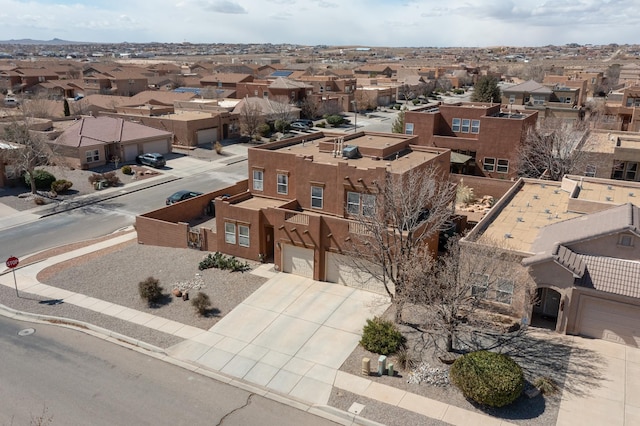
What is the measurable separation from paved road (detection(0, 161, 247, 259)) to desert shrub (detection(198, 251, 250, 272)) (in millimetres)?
11535

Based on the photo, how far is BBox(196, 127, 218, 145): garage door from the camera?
64938mm

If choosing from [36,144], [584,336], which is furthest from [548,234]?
[36,144]

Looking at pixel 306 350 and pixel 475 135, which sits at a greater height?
pixel 475 135

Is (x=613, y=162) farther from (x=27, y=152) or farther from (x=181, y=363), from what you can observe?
(x=27, y=152)

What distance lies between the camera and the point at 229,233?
29844 millimetres

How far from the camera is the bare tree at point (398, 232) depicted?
22094mm

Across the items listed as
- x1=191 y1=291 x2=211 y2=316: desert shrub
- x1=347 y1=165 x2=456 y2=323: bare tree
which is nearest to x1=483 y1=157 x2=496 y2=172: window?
x1=347 y1=165 x2=456 y2=323: bare tree

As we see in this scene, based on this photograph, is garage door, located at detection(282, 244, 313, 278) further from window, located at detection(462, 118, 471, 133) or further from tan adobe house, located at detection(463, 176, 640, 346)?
window, located at detection(462, 118, 471, 133)

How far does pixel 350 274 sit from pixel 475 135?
24.1 metres

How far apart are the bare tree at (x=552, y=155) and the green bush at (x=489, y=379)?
2611cm

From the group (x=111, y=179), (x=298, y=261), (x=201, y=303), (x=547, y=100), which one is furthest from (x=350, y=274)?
(x=547, y=100)

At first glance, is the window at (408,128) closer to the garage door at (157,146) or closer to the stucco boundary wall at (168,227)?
the stucco boundary wall at (168,227)

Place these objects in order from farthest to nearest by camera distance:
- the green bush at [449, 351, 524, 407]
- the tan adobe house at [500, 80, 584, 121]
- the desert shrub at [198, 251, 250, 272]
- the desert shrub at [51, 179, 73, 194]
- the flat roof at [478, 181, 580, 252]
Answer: the tan adobe house at [500, 80, 584, 121]
the desert shrub at [51, 179, 73, 194]
the desert shrub at [198, 251, 250, 272]
the flat roof at [478, 181, 580, 252]
the green bush at [449, 351, 524, 407]

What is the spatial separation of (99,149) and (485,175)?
Result: 37910 mm
